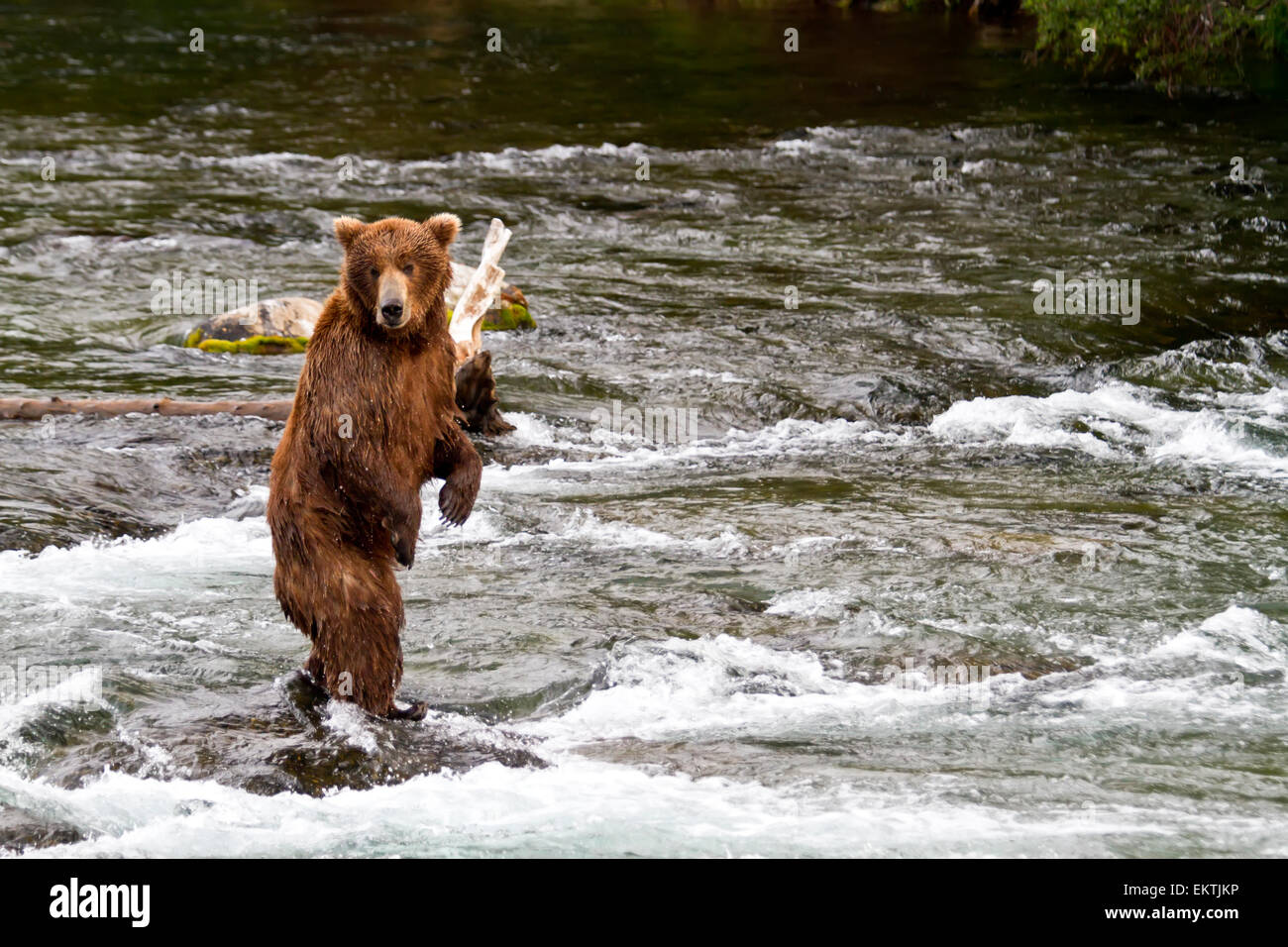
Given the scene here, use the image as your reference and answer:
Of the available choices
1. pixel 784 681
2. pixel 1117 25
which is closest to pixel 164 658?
pixel 784 681

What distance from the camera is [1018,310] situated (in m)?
14.3

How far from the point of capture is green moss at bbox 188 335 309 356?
12.9 m

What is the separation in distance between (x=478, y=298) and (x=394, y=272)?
5085 mm

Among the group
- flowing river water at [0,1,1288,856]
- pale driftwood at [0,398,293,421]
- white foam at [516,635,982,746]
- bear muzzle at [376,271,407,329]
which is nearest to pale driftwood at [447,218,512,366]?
flowing river water at [0,1,1288,856]

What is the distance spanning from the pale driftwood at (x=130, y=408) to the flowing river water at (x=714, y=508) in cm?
23

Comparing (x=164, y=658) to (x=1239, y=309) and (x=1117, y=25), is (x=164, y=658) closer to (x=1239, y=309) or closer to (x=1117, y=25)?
(x=1239, y=309)

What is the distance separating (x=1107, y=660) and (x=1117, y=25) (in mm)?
18938

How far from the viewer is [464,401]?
34.6 feet

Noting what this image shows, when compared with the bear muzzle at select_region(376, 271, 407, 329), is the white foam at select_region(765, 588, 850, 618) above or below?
below

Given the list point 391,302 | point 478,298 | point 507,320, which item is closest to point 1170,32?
point 507,320

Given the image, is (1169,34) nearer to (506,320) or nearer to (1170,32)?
(1170,32)

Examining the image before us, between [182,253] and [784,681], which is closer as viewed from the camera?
[784,681]

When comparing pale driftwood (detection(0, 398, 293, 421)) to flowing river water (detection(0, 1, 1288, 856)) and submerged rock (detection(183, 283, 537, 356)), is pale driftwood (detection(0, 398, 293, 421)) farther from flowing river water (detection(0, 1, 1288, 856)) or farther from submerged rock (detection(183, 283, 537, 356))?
submerged rock (detection(183, 283, 537, 356))

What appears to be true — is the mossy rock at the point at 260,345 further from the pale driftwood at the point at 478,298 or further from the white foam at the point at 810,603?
the white foam at the point at 810,603
